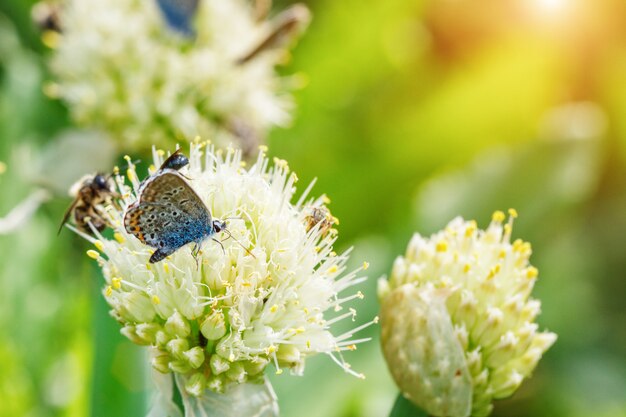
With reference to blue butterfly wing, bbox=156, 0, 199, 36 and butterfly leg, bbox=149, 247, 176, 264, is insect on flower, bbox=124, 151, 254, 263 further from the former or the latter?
blue butterfly wing, bbox=156, 0, 199, 36

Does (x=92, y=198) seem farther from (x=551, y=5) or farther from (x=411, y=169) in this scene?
(x=551, y=5)

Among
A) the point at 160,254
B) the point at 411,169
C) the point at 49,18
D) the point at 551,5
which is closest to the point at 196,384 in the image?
the point at 160,254

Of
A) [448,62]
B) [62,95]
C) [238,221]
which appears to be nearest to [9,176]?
[62,95]

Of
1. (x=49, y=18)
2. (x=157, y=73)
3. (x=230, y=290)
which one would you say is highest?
(x=49, y=18)

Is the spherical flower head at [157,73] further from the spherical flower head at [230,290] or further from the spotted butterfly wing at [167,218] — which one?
the spotted butterfly wing at [167,218]

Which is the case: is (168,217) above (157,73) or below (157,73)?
below

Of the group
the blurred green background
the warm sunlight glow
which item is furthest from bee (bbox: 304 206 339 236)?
the warm sunlight glow
